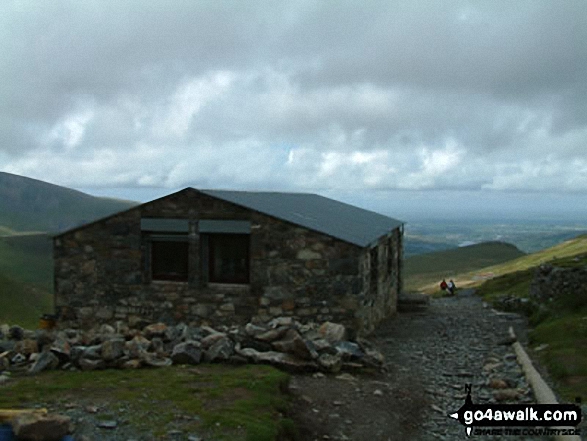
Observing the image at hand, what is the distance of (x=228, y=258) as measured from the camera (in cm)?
1794

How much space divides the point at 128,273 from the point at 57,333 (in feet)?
15.9

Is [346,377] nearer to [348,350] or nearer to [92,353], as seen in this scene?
[348,350]

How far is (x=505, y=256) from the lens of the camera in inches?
4574

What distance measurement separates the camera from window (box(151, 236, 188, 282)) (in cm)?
1825

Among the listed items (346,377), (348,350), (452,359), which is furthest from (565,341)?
(346,377)

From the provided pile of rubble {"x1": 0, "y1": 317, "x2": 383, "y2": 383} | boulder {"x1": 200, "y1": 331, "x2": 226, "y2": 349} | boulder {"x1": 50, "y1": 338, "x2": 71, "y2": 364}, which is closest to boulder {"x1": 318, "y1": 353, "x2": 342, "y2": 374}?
pile of rubble {"x1": 0, "y1": 317, "x2": 383, "y2": 383}

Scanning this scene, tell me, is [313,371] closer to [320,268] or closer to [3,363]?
[320,268]

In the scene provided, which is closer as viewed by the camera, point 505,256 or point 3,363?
point 3,363

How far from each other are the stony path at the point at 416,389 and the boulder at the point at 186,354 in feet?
7.43

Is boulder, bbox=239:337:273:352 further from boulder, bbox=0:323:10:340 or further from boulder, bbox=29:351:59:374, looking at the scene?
boulder, bbox=0:323:10:340

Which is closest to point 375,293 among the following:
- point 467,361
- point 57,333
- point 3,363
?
point 467,361

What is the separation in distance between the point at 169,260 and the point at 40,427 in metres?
11.9

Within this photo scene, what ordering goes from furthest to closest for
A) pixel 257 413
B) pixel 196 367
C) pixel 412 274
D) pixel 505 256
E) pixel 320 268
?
pixel 505 256
pixel 412 274
pixel 320 268
pixel 196 367
pixel 257 413

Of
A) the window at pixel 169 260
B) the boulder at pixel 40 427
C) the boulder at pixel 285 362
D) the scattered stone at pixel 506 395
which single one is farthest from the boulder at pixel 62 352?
the scattered stone at pixel 506 395
